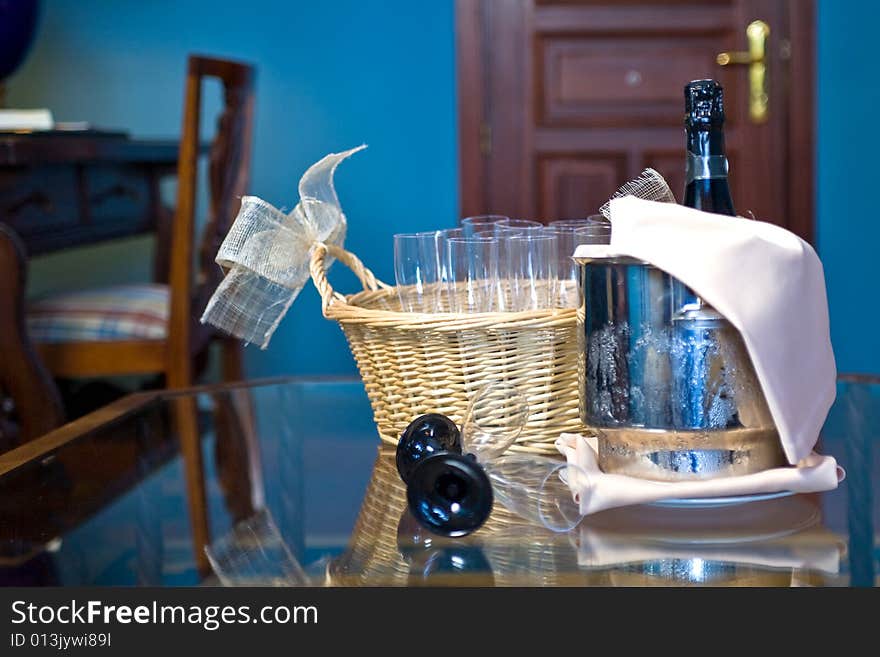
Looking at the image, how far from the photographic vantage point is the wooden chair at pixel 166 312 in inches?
82.9

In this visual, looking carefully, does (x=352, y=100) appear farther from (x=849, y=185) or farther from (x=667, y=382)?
(x=667, y=382)

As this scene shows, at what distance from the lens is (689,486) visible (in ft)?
2.19

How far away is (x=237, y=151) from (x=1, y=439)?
0.73m

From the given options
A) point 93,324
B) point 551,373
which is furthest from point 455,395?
point 93,324

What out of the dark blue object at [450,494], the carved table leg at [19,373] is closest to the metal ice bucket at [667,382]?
the dark blue object at [450,494]

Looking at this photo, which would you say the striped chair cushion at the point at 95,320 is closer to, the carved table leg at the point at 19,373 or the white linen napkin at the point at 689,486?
the carved table leg at the point at 19,373

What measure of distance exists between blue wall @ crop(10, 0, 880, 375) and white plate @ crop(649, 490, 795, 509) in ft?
7.80

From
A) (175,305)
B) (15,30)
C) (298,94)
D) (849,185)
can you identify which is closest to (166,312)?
(175,305)

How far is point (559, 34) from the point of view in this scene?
312 cm

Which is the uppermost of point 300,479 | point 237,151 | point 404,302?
point 237,151

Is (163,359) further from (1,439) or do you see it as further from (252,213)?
(252,213)

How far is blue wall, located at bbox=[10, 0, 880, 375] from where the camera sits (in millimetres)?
3059

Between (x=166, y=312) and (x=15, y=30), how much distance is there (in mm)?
931

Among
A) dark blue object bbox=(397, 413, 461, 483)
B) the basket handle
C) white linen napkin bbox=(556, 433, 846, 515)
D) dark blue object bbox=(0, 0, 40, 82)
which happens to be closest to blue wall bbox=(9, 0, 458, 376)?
dark blue object bbox=(0, 0, 40, 82)
